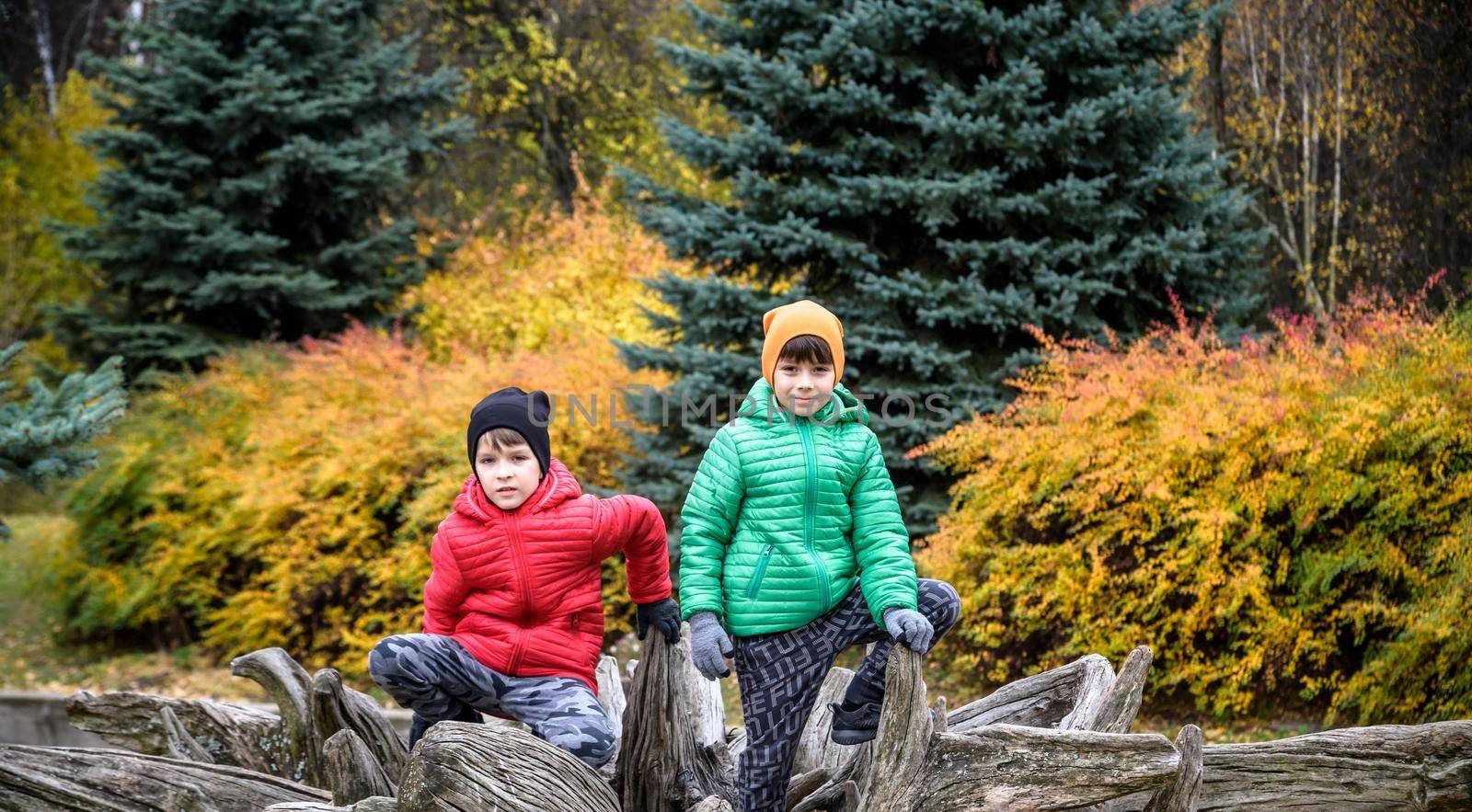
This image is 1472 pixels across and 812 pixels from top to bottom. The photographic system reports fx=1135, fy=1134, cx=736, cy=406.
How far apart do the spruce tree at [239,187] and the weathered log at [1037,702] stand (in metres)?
8.15

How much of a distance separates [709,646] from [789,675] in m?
0.25

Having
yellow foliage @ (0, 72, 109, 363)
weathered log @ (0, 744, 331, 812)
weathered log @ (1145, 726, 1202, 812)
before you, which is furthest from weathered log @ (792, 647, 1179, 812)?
yellow foliage @ (0, 72, 109, 363)

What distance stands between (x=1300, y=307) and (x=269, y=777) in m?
9.18

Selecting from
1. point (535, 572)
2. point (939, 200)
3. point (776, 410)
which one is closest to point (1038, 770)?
point (776, 410)

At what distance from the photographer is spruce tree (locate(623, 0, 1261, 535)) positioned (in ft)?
20.8

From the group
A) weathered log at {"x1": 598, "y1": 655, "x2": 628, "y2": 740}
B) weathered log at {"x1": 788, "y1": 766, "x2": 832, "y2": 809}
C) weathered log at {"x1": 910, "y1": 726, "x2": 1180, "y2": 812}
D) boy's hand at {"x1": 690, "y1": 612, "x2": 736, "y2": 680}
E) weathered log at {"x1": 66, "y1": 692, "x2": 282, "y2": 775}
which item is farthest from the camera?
weathered log at {"x1": 598, "y1": 655, "x2": 628, "y2": 740}

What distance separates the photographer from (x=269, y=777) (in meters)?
2.92

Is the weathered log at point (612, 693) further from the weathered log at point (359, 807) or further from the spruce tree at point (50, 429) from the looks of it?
the spruce tree at point (50, 429)

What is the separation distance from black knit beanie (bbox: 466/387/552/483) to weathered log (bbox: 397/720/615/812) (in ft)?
2.43

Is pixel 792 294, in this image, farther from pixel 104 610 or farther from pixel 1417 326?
pixel 104 610

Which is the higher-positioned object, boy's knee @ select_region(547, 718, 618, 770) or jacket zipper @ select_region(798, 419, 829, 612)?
jacket zipper @ select_region(798, 419, 829, 612)

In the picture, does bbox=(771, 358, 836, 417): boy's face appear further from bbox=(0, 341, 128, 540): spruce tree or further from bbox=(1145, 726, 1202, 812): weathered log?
bbox=(0, 341, 128, 540): spruce tree

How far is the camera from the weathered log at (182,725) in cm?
328

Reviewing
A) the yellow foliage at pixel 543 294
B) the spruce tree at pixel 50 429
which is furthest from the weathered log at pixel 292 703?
the yellow foliage at pixel 543 294
